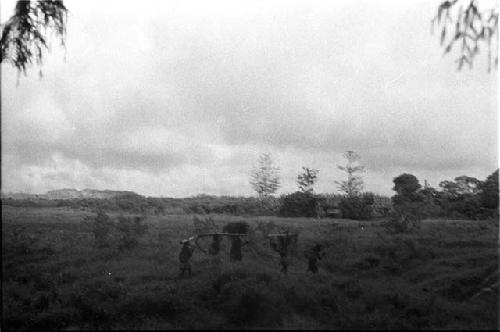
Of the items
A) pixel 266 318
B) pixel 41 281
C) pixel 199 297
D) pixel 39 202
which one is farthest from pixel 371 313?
pixel 39 202

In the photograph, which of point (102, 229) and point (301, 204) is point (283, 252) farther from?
point (102, 229)

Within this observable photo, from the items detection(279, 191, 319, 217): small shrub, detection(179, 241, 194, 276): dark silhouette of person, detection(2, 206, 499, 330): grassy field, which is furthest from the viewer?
detection(279, 191, 319, 217): small shrub

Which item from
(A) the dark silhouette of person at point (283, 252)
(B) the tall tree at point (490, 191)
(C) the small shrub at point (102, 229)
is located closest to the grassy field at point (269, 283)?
(A) the dark silhouette of person at point (283, 252)

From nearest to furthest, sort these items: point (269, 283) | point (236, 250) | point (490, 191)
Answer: point (269, 283), point (236, 250), point (490, 191)

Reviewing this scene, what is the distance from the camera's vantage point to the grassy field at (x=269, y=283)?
228 inches

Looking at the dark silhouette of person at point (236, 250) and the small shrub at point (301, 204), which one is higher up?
the small shrub at point (301, 204)

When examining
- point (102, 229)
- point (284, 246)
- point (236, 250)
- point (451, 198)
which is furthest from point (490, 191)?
point (102, 229)

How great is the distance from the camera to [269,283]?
6.81 meters

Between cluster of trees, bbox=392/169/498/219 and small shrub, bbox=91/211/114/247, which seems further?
small shrub, bbox=91/211/114/247

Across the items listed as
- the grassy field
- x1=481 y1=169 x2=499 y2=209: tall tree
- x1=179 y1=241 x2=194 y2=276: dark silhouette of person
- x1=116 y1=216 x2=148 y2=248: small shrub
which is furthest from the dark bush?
x1=179 y1=241 x2=194 y2=276: dark silhouette of person

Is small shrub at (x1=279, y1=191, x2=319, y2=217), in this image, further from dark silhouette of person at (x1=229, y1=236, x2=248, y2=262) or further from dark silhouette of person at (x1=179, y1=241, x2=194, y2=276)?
dark silhouette of person at (x1=179, y1=241, x2=194, y2=276)

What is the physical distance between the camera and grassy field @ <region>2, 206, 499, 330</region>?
5789mm

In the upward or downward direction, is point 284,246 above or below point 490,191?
below

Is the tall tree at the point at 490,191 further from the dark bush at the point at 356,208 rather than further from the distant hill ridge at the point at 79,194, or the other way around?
the distant hill ridge at the point at 79,194
